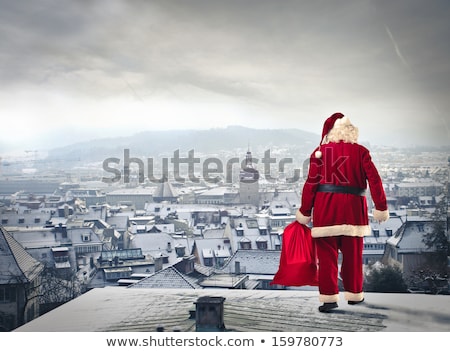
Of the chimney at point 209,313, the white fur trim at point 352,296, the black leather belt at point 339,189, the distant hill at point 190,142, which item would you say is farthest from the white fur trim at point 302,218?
the distant hill at point 190,142

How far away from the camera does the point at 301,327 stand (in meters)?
3.48

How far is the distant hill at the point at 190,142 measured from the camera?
14.6ft

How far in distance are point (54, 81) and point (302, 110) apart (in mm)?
1974

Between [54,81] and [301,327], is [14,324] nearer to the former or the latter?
[54,81]

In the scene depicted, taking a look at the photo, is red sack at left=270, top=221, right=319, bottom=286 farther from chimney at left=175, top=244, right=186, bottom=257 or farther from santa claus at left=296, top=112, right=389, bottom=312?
chimney at left=175, top=244, right=186, bottom=257

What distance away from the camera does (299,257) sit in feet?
11.5

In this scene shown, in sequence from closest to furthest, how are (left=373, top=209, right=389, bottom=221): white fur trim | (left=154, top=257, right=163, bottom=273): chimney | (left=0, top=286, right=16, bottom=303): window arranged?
(left=373, top=209, right=389, bottom=221): white fur trim → (left=0, top=286, right=16, bottom=303): window → (left=154, top=257, right=163, bottom=273): chimney

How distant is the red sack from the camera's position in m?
3.49

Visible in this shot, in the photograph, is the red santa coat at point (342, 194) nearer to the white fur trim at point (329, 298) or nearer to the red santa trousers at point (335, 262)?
the red santa trousers at point (335, 262)
